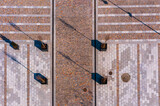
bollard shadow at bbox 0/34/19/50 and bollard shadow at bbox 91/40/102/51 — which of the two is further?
bollard shadow at bbox 91/40/102/51

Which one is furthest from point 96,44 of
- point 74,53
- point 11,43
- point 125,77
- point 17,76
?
point 17,76

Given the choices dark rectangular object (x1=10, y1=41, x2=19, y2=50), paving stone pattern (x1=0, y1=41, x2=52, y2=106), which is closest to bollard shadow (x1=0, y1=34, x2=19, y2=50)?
dark rectangular object (x1=10, y1=41, x2=19, y2=50)

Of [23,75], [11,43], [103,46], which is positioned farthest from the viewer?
[23,75]

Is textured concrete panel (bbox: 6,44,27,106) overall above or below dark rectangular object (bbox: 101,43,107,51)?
below

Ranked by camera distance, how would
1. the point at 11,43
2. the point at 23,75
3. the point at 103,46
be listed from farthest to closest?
1. the point at 23,75
2. the point at 11,43
3. the point at 103,46

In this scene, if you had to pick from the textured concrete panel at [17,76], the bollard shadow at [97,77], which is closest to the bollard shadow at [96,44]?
the bollard shadow at [97,77]

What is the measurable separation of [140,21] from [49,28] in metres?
10.0

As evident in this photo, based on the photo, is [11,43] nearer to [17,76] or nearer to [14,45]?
[14,45]

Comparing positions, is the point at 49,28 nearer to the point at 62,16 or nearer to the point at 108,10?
the point at 62,16

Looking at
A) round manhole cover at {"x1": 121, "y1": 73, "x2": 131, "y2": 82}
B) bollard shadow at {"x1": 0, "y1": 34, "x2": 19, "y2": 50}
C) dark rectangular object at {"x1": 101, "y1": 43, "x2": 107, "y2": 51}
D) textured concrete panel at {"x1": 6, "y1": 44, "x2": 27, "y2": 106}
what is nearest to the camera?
dark rectangular object at {"x1": 101, "y1": 43, "x2": 107, "y2": 51}

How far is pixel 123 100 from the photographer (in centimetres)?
1162

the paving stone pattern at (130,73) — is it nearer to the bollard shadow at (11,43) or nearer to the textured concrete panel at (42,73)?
the textured concrete panel at (42,73)

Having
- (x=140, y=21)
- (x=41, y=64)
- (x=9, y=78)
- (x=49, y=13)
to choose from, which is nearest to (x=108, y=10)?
(x=140, y=21)

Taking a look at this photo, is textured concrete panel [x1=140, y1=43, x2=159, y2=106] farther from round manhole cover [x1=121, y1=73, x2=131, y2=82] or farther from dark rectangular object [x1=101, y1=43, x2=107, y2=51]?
dark rectangular object [x1=101, y1=43, x2=107, y2=51]
